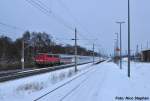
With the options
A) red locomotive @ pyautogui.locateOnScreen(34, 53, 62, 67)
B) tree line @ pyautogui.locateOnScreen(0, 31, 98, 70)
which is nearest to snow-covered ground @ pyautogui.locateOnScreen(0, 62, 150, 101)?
red locomotive @ pyautogui.locateOnScreen(34, 53, 62, 67)

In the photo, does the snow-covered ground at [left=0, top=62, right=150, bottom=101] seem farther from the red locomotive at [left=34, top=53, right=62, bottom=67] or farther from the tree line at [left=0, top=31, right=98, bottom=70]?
the tree line at [left=0, top=31, right=98, bottom=70]

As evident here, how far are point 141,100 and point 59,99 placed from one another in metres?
4.36

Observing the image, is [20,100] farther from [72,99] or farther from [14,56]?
[14,56]

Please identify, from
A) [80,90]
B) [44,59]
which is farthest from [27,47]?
[80,90]

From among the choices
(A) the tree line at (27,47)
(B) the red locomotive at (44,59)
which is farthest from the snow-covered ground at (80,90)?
(A) the tree line at (27,47)

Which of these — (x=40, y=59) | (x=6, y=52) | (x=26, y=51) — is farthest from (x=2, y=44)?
(x=40, y=59)

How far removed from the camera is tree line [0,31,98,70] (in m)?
90.4

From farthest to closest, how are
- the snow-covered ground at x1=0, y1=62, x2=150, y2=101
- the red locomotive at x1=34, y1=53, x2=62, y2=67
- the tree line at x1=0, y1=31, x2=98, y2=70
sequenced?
the tree line at x1=0, y1=31, x2=98, y2=70 < the red locomotive at x1=34, y1=53, x2=62, y2=67 < the snow-covered ground at x1=0, y1=62, x2=150, y2=101

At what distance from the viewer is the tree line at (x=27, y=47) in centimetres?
9036

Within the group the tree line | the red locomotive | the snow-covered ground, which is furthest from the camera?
the tree line

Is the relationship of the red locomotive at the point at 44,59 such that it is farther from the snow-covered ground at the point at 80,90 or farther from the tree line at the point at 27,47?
the snow-covered ground at the point at 80,90

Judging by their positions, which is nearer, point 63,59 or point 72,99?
point 72,99

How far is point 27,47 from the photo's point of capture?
92938 millimetres

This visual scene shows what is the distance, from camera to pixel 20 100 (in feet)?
53.4
